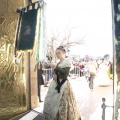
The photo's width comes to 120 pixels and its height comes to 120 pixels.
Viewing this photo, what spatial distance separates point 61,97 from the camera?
13.3ft

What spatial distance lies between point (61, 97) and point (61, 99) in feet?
0.12

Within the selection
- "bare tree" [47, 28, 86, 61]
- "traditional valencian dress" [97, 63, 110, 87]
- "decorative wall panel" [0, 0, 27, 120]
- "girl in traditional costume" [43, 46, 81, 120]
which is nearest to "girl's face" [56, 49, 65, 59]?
"girl in traditional costume" [43, 46, 81, 120]

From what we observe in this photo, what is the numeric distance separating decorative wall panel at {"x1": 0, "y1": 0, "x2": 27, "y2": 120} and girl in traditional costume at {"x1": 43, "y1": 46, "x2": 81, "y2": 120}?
1.52m

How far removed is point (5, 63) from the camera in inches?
207

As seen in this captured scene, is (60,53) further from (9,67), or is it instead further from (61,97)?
(9,67)

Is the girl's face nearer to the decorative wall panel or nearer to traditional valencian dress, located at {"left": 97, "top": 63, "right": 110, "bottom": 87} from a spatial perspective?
the decorative wall panel

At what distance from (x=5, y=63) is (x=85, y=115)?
89.6 inches

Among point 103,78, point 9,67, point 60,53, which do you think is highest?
point 60,53

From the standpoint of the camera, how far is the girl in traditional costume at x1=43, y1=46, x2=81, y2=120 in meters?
4.02

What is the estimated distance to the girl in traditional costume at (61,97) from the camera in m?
4.02

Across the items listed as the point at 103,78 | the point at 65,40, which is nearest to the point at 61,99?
the point at 103,78

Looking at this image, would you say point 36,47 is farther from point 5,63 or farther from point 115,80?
point 115,80

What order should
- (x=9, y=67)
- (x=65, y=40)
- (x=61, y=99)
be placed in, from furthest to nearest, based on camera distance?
1. (x=65, y=40)
2. (x=9, y=67)
3. (x=61, y=99)

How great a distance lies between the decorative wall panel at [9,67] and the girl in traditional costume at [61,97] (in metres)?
1.52
